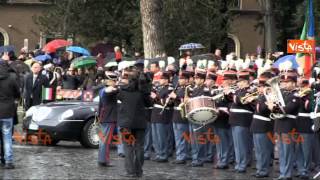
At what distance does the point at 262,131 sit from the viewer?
13305mm

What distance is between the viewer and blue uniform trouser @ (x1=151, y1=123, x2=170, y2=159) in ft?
50.6

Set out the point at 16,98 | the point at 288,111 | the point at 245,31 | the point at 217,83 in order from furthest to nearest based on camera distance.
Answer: the point at 245,31 → the point at 217,83 → the point at 16,98 → the point at 288,111

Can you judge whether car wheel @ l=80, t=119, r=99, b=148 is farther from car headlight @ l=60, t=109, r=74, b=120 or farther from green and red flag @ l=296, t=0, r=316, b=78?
green and red flag @ l=296, t=0, r=316, b=78

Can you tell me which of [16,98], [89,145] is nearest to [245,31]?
[89,145]

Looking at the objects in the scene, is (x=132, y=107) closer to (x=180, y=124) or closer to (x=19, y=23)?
(x=180, y=124)

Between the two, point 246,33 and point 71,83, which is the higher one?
point 246,33

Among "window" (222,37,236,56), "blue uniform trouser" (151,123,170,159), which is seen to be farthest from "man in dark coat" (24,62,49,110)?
"window" (222,37,236,56)

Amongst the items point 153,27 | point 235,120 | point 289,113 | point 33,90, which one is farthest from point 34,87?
point 289,113

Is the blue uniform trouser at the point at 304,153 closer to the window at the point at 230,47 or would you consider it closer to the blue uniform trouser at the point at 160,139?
the blue uniform trouser at the point at 160,139

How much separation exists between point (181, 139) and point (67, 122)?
2.73 meters

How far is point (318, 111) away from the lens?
43.9 feet

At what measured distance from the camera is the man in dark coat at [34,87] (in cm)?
2027

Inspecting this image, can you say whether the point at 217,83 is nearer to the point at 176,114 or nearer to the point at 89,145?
the point at 176,114

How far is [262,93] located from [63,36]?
21.2m
